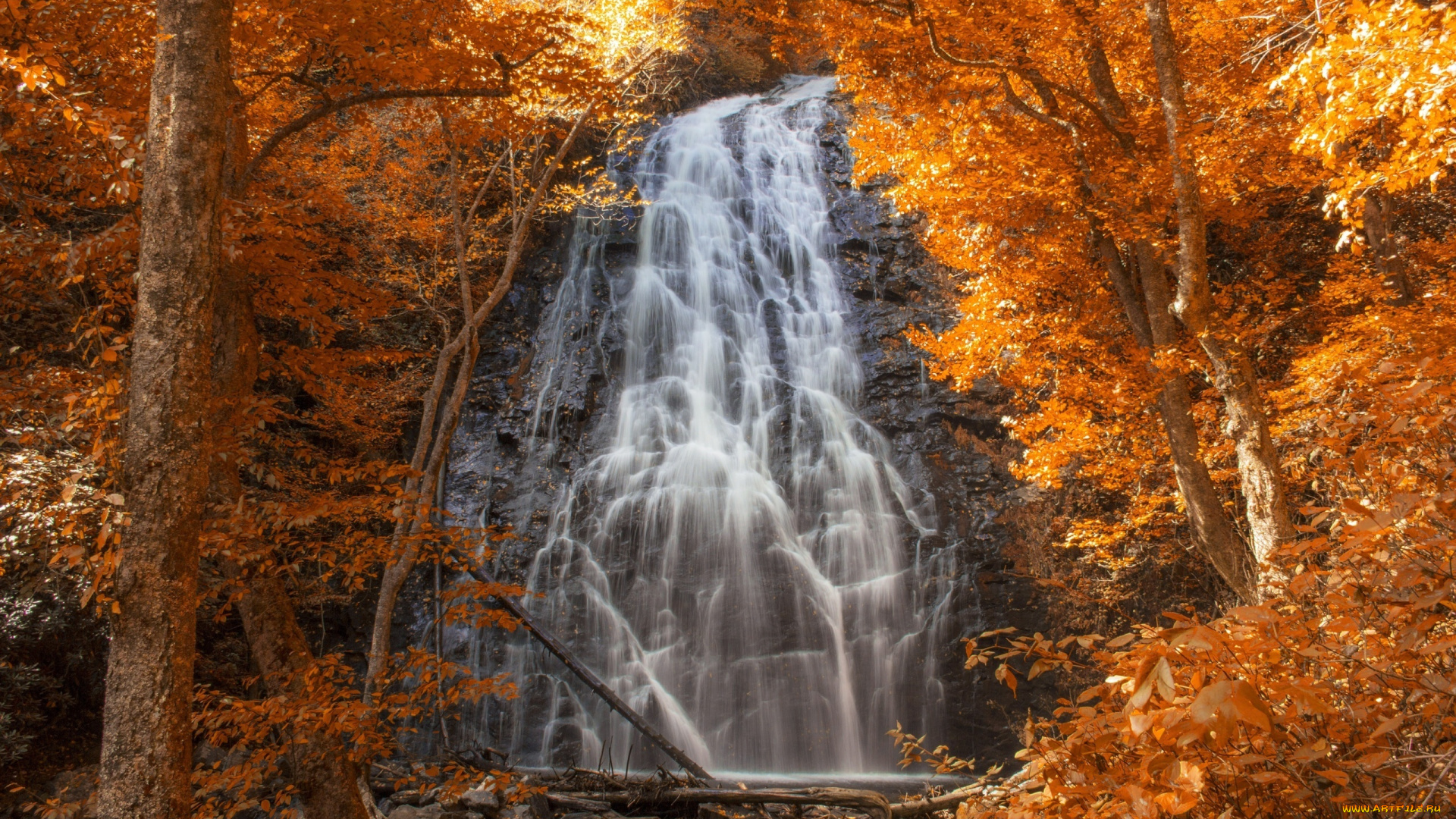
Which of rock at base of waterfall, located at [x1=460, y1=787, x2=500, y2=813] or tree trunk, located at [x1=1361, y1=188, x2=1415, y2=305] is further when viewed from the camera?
tree trunk, located at [x1=1361, y1=188, x2=1415, y2=305]

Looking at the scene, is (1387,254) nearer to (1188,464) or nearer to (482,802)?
(1188,464)

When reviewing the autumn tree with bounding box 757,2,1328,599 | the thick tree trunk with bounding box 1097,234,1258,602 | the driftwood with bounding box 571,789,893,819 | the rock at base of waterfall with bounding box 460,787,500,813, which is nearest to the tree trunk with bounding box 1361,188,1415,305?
the autumn tree with bounding box 757,2,1328,599

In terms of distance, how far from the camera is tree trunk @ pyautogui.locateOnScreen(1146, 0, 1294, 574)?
6.32m

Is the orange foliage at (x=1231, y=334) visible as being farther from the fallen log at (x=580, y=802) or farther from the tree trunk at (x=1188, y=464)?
the fallen log at (x=580, y=802)

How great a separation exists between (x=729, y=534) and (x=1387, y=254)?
9.34m

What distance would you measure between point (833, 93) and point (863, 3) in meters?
14.2

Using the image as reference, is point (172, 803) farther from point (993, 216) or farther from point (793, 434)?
point (793, 434)

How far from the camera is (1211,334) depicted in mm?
6312

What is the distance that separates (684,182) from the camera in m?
17.8

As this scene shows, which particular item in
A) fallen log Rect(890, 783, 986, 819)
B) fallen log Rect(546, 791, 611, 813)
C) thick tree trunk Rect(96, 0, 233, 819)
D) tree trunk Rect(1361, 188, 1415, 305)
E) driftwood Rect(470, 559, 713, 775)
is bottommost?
fallen log Rect(546, 791, 611, 813)

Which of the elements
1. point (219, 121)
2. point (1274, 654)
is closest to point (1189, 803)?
point (1274, 654)

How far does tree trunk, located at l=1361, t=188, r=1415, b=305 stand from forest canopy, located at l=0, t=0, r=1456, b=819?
72 mm

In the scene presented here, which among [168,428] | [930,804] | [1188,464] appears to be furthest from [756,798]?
[1188,464]

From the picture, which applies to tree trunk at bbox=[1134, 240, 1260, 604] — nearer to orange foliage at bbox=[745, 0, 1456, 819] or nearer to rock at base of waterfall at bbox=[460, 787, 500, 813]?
orange foliage at bbox=[745, 0, 1456, 819]
